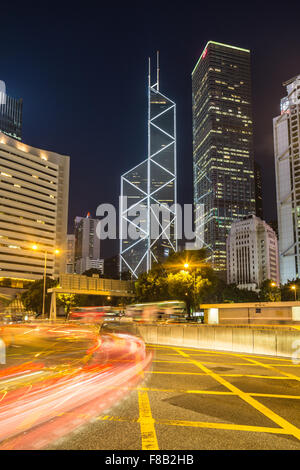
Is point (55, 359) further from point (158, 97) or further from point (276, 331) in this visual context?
point (158, 97)

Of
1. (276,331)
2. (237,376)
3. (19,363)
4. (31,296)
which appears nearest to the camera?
(237,376)

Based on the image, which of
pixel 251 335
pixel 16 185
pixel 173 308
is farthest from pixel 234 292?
pixel 251 335

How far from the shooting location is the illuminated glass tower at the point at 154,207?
15262 cm

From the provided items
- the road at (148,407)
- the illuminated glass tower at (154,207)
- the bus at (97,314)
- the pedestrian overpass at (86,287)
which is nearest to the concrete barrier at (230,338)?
the road at (148,407)

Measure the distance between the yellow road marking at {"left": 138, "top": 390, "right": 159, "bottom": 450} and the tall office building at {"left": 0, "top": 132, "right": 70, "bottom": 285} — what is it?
134115 mm

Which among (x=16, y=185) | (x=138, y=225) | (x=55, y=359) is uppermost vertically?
(x=16, y=185)

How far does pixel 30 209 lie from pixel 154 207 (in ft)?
176

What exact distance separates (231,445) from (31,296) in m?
86.4

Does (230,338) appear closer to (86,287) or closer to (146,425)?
(146,425)

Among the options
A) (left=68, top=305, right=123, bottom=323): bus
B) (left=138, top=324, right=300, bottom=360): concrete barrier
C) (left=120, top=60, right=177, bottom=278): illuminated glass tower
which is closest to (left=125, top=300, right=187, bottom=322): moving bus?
(left=68, top=305, right=123, bottom=323): bus

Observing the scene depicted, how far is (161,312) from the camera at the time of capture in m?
49.7

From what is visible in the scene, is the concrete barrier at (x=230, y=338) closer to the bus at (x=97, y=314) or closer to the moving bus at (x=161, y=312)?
the moving bus at (x=161, y=312)

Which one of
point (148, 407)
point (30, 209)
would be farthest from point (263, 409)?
point (30, 209)

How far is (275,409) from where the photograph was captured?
6.73 metres
